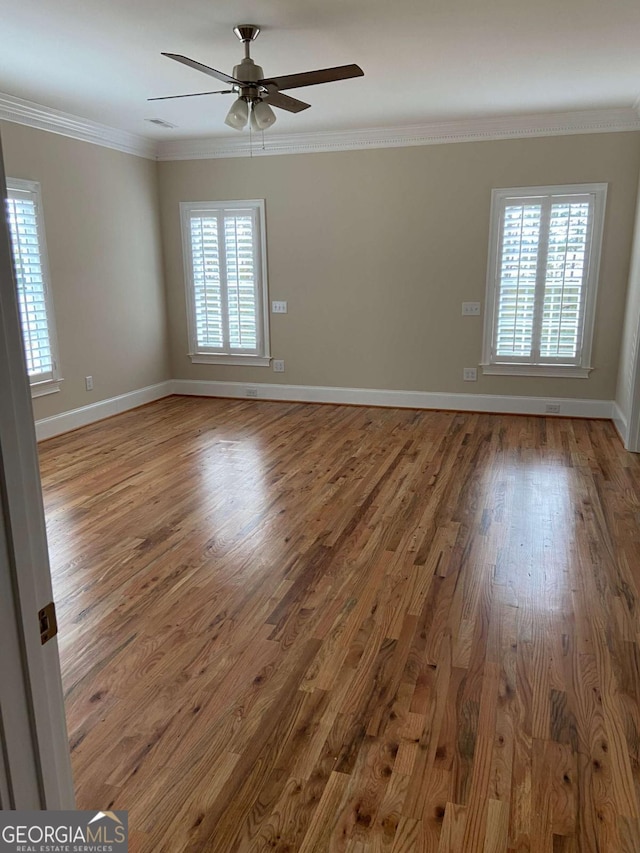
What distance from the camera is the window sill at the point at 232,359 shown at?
7.21 meters

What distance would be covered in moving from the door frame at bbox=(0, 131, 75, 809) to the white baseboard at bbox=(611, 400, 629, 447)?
5272 mm

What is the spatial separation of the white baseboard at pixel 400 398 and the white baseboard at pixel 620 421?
0.09 meters

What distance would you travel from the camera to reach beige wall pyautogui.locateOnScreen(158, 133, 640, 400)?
232 inches

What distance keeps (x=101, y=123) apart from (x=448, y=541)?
5173 millimetres

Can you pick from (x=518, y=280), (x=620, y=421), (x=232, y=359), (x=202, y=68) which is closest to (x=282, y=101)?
(x=202, y=68)

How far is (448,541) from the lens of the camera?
3492 mm

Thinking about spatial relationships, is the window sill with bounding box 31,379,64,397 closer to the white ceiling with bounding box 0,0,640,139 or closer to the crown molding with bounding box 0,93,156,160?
the crown molding with bounding box 0,93,156,160

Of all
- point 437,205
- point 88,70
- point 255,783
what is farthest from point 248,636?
point 437,205

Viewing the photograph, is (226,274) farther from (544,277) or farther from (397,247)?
(544,277)

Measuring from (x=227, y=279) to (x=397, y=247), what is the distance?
2.01m

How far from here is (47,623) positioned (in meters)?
0.94

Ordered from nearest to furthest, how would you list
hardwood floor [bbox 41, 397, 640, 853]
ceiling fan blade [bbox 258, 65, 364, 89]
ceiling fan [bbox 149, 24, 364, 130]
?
hardwood floor [bbox 41, 397, 640, 853] → ceiling fan blade [bbox 258, 65, 364, 89] → ceiling fan [bbox 149, 24, 364, 130]

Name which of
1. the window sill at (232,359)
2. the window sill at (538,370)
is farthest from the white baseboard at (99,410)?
the window sill at (538,370)

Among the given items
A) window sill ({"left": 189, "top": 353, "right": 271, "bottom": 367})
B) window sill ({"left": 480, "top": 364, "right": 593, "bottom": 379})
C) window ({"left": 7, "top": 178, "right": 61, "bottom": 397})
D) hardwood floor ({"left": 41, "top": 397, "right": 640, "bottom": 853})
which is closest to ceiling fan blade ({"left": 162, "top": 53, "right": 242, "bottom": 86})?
window ({"left": 7, "top": 178, "right": 61, "bottom": 397})
